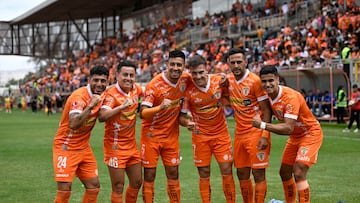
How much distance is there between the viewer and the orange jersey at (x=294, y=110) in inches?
348

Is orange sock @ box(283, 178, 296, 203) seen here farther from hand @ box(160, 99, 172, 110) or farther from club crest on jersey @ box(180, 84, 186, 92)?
hand @ box(160, 99, 172, 110)

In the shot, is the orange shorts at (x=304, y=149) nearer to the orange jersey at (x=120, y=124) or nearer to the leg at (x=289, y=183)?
the leg at (x=289, y=183)

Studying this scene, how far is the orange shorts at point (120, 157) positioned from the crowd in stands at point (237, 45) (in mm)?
18422

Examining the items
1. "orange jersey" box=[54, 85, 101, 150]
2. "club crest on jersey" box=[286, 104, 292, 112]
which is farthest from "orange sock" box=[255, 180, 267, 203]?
"orange jersey" box=[54, 85, 101, 150]

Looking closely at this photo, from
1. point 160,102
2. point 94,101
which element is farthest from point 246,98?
point 94,101

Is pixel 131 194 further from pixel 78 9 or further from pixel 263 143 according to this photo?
pixel 78 9

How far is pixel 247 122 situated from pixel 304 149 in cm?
98

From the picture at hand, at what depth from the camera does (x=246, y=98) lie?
9352 millimetres

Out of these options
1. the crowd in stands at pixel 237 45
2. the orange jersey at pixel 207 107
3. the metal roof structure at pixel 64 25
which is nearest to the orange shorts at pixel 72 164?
the orange jersey at pixel 207 107

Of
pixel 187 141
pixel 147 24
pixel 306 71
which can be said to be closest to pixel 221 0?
A: pixel 147 24

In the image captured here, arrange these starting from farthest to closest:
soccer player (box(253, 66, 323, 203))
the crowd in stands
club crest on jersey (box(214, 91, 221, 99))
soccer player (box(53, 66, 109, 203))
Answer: the crowd in stands
club crest on jersey (box(214, 91, 221, 99))
soccer player (box(253, 66, 323, 203))
soccer player (box(53, 66, 109, 203))

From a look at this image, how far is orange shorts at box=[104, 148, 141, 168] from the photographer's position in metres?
8.83

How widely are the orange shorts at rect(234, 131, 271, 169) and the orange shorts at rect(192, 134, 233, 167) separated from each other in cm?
16

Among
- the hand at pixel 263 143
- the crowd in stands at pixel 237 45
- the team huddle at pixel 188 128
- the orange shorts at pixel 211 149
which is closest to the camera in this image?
the team huddle at pixel 188 128
